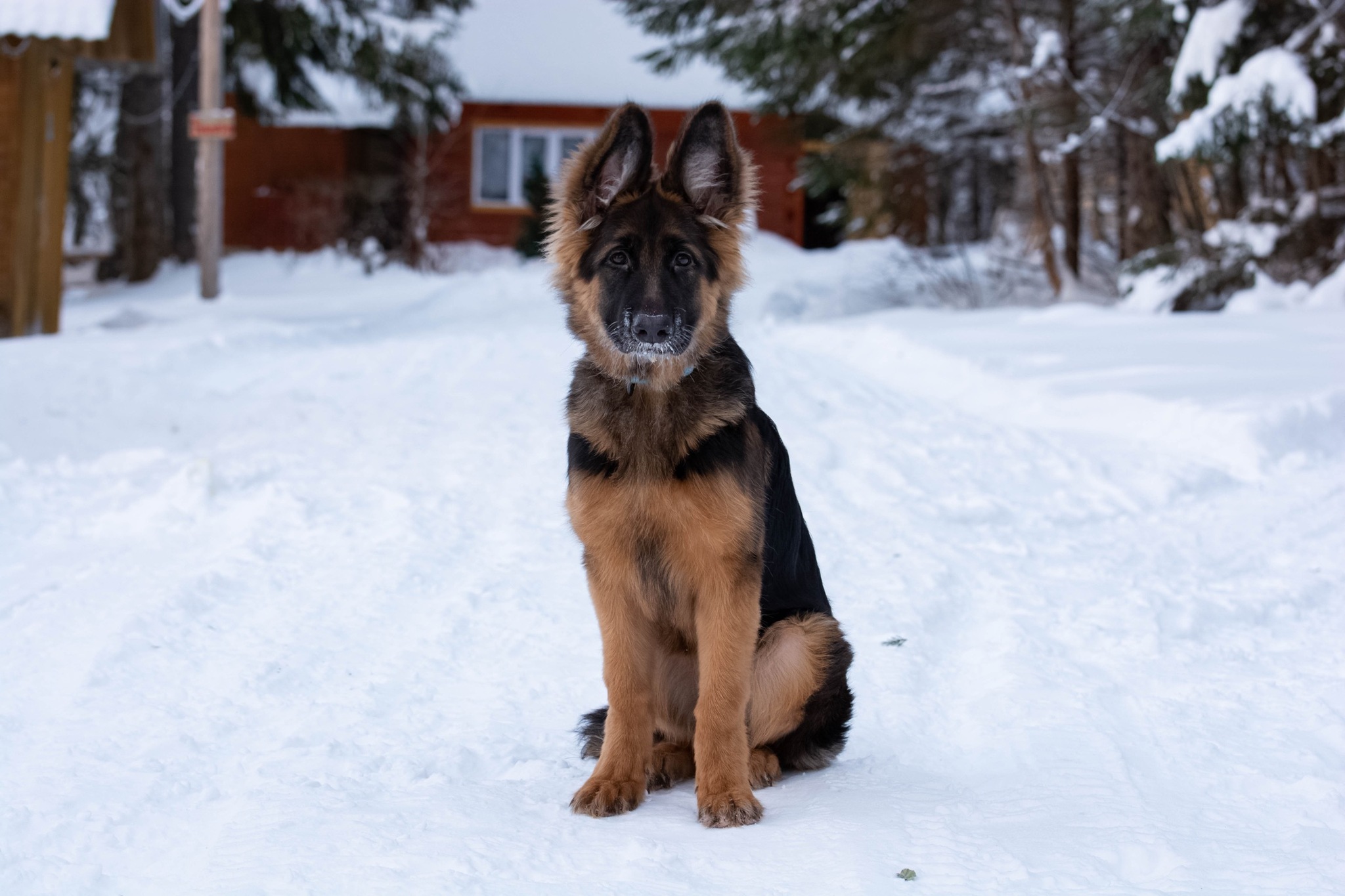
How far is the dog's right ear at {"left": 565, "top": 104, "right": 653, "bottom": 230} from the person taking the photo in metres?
4.00

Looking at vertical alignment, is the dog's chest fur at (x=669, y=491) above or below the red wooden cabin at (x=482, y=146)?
below

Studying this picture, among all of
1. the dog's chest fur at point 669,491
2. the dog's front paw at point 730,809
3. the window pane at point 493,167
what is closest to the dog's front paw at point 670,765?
the dog's front paw at point 730,809

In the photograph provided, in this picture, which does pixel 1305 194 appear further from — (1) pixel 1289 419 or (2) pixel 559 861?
(2) pixel 559 861

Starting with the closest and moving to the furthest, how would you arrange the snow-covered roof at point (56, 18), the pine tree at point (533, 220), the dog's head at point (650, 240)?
1. the dog's head at point (650, 240)
2. the snow-covered roof at point (56, 18)
3. the pine tree at point (533, 220)

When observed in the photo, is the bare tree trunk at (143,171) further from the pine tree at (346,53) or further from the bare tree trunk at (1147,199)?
the bare tree trunk at (1147,199)

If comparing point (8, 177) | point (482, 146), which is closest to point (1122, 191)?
point (8, 177)

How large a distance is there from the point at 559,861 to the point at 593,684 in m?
1.81

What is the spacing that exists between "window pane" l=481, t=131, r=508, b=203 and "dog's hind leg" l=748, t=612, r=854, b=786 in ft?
105

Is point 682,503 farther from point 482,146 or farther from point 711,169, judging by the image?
point 482,146

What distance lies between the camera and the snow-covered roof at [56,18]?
14.8m

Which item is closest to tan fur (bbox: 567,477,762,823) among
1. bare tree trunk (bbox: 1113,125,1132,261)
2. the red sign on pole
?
the red sign on pole

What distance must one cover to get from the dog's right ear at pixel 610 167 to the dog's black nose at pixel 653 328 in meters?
0.47

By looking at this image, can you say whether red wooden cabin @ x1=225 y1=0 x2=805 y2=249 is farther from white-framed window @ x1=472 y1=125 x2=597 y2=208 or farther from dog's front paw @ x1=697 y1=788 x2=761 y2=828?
dog's front paw @ x1=697 y1=788 x2=761 y2=828

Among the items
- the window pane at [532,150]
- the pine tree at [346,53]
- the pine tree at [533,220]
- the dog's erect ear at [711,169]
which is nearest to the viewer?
the dog's erect ear at [711,169]
